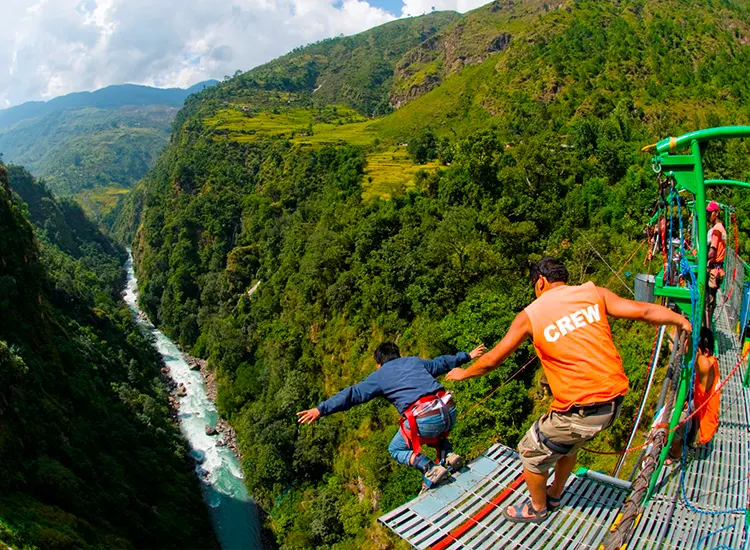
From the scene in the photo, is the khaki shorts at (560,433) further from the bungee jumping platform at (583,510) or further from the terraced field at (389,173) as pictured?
the terraced field at (389,173)

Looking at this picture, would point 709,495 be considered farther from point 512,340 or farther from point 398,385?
point 398,385

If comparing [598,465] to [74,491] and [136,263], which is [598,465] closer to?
[74,491]

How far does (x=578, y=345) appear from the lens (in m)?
4.53

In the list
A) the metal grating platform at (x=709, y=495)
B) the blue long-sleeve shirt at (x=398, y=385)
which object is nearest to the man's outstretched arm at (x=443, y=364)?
the blue long-sleeve shirt at (x=398, y=385)

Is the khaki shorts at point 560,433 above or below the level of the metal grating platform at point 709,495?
above

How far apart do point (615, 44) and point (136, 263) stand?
88.5 m

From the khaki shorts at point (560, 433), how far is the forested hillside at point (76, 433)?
72.5 ft

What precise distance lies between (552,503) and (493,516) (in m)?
0.75

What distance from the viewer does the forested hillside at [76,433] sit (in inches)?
944

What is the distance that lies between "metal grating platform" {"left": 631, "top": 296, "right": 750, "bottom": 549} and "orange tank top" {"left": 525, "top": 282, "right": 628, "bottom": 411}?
8.12 ft

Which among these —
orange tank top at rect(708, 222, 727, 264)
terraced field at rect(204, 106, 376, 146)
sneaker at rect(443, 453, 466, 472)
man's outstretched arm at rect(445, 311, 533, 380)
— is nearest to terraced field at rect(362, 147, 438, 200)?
terraced field at rect(204, 106, 376, 146)

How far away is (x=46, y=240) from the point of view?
83.0 m

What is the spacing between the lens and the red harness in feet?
19.7

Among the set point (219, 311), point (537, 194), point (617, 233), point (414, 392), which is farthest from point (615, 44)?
point (414, 392)
